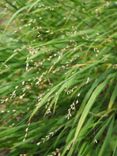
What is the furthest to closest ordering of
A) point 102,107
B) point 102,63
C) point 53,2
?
point 53,2
point 102,107
point 102,63

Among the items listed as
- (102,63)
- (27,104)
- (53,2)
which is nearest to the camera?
(102,63)

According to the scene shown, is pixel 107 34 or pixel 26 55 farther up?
pixel 26 55

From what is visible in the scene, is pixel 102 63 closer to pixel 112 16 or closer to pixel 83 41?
pixel 83 41

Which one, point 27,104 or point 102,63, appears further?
point 27,104

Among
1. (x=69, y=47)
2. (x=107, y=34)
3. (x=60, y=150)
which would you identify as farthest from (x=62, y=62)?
(x=60, y=150)

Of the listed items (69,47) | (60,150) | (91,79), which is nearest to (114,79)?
(91,79)

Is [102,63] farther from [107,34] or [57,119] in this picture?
[57,119]

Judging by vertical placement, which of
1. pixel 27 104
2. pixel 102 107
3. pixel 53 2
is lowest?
pixel 102 107
